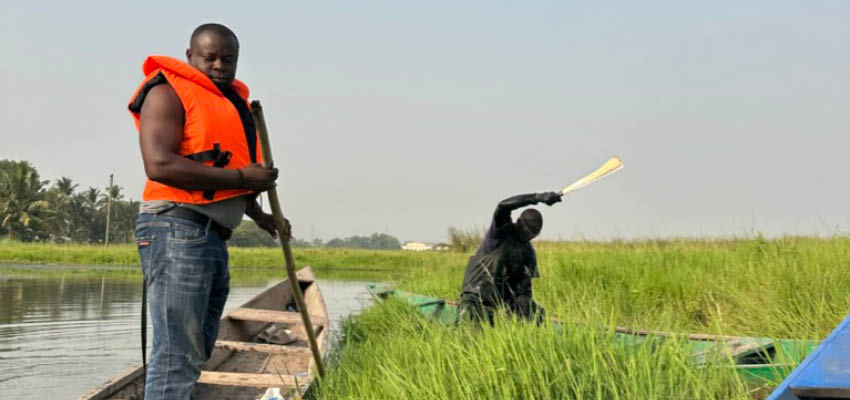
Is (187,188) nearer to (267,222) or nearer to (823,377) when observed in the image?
(267,222)

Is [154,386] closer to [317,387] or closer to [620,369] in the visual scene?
[317,387]

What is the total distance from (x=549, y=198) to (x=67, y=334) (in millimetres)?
6775

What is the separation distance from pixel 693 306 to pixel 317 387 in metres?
4.49

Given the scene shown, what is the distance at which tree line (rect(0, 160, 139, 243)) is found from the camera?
44.2 metres

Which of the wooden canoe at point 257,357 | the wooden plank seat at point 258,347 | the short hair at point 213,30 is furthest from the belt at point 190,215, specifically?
the wooden plank seat at point 258,347

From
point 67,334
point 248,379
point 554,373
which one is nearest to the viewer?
point 554,373

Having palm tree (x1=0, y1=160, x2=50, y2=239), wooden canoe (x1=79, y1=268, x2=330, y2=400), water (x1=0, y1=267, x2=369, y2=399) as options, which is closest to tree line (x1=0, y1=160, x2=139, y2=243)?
palm tree (x1=0, y1=160, x2=50, y2=239)

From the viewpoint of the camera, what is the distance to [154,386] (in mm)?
2502

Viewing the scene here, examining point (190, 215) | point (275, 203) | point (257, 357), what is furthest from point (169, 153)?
point (257, 357)

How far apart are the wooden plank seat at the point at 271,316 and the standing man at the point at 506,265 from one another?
111cm

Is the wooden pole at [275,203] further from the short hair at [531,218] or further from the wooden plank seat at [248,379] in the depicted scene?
the short hair at [531,218]

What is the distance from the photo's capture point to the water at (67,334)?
6.37m

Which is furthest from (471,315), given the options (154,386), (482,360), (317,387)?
(154,386)

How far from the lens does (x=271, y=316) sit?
562cm
